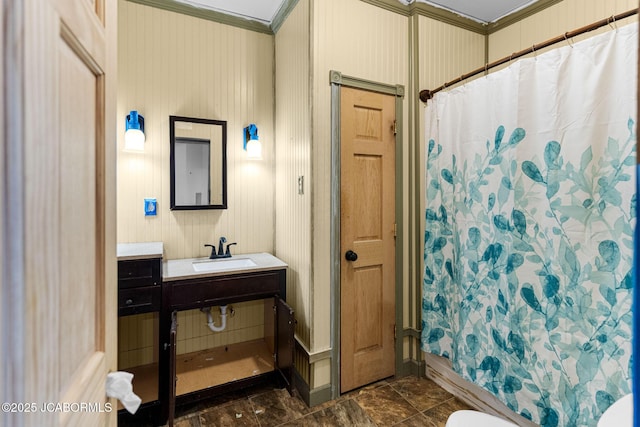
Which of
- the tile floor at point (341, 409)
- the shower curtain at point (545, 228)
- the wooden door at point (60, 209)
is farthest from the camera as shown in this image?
the tile floor at point (341, 409)

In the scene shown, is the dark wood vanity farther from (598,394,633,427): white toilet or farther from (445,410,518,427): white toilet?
(598,394,633,427): white toilet

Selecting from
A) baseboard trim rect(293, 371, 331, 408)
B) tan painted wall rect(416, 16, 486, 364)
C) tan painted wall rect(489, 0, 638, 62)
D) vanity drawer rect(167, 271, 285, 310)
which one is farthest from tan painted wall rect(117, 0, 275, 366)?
tan painted wall rect(489, 0, 638, 62)

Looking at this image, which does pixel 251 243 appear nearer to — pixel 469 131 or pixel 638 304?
pixel 469 131

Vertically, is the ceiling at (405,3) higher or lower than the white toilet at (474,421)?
higher

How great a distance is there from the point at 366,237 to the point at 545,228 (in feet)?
3.41

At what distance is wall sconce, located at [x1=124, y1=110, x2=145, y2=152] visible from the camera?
2158 millimetres

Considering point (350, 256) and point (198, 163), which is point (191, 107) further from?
point (350, 256)

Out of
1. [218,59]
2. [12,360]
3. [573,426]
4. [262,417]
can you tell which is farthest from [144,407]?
[218,59]

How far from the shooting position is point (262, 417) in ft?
6.53

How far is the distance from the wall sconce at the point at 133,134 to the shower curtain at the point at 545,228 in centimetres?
210

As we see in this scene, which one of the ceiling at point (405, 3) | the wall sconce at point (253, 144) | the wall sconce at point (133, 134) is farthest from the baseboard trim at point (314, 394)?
the ceiling at point (405, 3)

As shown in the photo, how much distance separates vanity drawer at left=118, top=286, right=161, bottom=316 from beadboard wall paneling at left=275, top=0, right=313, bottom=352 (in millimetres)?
902

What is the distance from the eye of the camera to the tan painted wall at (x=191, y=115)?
2.26m

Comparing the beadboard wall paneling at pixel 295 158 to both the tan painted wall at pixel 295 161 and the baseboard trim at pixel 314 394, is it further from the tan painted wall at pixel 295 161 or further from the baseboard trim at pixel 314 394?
the baseboard trim at pixel 314 394
